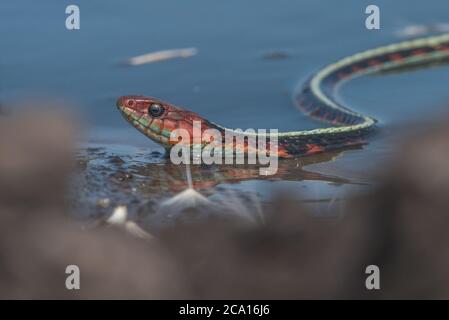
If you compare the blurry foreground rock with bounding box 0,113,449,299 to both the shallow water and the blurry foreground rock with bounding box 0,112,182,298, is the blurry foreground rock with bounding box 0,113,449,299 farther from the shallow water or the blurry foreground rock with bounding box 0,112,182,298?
the shallow water

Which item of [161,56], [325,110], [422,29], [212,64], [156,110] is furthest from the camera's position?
[422,29]

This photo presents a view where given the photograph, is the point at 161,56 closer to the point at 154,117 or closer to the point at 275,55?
the point at 275,55

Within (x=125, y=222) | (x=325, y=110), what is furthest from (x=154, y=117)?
(x=125, y=222)

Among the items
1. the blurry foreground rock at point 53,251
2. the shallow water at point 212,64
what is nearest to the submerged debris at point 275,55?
the shallow water at point 212,64

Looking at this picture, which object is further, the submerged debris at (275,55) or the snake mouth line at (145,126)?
the submerged debris at (275,55)

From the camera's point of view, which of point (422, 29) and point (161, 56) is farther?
point (422, 29)

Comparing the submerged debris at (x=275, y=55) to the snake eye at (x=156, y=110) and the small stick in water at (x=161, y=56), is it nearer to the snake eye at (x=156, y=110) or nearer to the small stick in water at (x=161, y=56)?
the small stick in water at (x=161, y=56)

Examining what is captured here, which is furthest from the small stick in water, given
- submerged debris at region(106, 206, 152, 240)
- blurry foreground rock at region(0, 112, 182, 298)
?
blurry foreground rock at region(0, 112, 182, 298)
